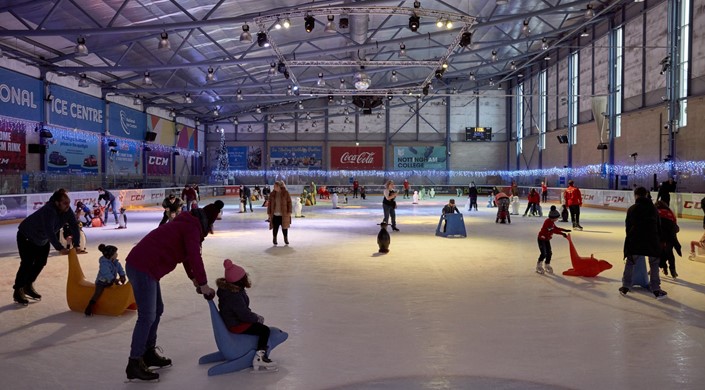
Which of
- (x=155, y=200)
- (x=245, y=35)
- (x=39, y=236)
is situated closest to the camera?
(x=39, y=236)

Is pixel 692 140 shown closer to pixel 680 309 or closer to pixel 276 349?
pixel 680 309

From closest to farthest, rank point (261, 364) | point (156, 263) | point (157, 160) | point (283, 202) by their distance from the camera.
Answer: point (156, 263), point (261, 364), point (283, 202), point (157, 160)

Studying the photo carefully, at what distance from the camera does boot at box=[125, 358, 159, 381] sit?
4.09 metres

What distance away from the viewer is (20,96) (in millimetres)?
23781

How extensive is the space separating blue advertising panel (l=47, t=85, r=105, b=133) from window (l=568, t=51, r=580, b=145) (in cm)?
2777

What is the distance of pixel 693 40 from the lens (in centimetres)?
2398

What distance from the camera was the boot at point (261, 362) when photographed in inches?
173

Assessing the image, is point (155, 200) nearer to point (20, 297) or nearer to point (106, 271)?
point (20, 297)

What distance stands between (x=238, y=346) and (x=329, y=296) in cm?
291

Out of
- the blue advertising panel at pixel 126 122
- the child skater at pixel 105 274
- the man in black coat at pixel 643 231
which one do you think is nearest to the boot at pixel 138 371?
the child skater at pixel 105 274

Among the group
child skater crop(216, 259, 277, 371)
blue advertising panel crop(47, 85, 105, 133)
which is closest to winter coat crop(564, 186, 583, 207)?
child skater crop(216, 259, 277, 371)

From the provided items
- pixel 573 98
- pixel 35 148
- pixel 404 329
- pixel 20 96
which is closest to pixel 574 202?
pixel 404 329

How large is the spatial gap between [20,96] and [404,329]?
23488 millimetres

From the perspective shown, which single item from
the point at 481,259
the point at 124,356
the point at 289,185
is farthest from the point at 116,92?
the point at 124,356
